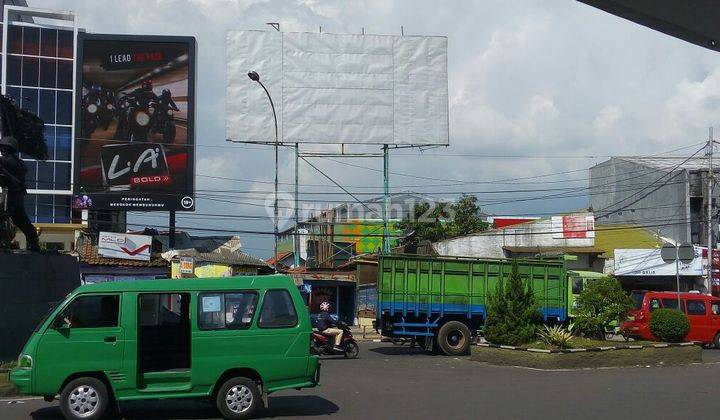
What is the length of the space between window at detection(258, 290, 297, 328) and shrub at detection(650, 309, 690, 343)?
1344 cm

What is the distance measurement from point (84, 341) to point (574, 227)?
3352 centimetres

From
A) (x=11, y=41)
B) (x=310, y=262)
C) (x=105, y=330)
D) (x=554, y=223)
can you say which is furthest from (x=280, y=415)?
(x=11, y=41)

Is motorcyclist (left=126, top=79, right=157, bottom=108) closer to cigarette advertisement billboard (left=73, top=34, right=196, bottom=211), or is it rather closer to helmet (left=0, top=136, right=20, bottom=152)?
cigarette advertisement billboard (left=73, top=34, right=196, bottom=211)

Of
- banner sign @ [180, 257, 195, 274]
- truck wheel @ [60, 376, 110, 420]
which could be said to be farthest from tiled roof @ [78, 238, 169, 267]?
truck wheel @ [60, 376, 110, 420]

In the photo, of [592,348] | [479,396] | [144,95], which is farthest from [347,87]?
[479,396]

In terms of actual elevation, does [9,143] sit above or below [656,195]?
below

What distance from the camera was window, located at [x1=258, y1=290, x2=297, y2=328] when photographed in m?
11.4

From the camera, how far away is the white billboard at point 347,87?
125 ft

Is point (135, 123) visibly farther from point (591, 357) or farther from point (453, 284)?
point (591, 357)

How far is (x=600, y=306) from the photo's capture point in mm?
21109

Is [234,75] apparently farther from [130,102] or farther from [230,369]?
[230,369]

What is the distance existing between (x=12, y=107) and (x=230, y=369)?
28.2 feet

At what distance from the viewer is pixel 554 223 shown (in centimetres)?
4209

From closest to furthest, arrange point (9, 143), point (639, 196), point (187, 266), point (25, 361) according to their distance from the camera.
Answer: point (25, 361), point (9, 143), point (187, 266), point (639, 196)
